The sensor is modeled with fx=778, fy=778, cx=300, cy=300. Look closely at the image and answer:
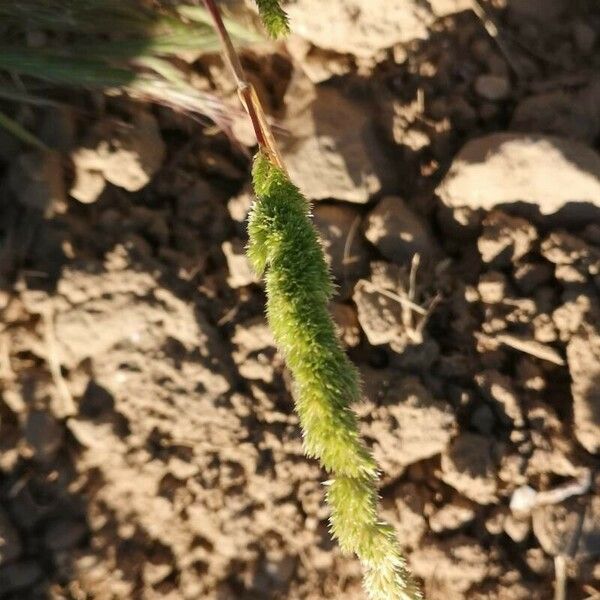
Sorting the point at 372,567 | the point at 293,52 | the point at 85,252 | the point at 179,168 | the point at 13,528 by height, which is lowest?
the point at 13,528

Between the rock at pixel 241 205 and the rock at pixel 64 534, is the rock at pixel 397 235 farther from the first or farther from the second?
the rock at pixel 64 534

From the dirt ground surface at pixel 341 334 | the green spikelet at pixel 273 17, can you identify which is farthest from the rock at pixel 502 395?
the green spikelet at pixel 273 17

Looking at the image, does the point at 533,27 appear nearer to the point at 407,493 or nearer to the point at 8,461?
the point at 407,493

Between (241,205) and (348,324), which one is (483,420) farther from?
(241,205)

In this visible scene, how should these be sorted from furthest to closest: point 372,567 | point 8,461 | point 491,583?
point 8,461 → point 491,583 → point 372,567

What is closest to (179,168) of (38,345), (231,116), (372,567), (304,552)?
(231,116)

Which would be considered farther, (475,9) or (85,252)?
(475,9)

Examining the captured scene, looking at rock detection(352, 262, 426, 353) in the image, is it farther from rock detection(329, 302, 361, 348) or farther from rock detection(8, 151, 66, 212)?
rock detection(8, 151, 66, 212)

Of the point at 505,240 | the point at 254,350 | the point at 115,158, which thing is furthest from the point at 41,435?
the point at 505,240
